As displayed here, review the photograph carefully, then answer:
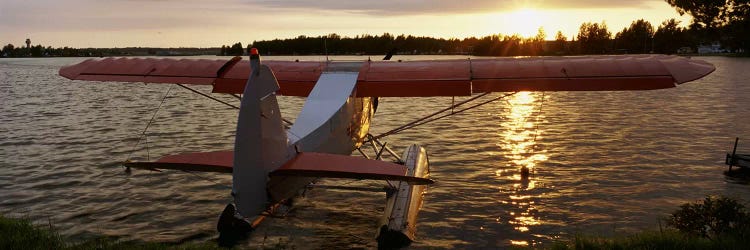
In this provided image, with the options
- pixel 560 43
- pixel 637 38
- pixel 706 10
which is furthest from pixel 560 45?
pixel 706 10

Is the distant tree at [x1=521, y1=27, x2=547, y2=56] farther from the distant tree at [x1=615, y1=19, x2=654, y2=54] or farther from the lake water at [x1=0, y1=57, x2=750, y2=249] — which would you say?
the lake water at [x1=0, y1=57, x2=750, y2=249]

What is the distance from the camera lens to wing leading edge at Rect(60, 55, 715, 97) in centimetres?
955

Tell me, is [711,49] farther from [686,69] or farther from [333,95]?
[333,95]

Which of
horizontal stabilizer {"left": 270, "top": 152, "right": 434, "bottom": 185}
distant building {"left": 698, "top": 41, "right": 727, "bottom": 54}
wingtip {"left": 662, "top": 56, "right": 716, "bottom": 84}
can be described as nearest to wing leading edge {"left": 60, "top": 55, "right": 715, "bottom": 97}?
wingtip {"left": 662, "top": 56, "right": 716, "bottom": 84}

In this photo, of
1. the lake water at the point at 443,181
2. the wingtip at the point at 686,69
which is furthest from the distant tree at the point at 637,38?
the wingtip at the point at 686,69

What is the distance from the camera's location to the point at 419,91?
34.4 feet

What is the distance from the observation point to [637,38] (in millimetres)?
150000

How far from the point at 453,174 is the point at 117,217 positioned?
7.26m

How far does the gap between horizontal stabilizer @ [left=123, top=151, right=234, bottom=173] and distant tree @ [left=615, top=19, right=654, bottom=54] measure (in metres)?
158

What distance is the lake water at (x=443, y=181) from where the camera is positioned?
30.2ft

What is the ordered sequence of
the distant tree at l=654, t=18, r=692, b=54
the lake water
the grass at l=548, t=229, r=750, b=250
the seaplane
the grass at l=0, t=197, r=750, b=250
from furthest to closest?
the distant tree at l=654, t=18, r=692, b=54, the lake water, the grass at l=0, t=197, r=750, b=250, the grass at l=548, t=229, r=750, b=250, the seaplane

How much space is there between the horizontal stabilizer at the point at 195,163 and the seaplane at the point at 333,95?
0.01 meters

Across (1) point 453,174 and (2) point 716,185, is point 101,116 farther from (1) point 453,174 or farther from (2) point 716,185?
(2) point 716,185

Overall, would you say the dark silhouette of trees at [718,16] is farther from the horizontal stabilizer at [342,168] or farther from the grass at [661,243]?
the horizontal stabilizer at [342,168]
